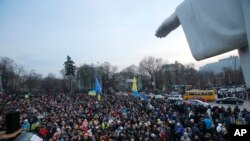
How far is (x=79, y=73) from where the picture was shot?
330ft

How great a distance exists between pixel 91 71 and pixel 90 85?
4.85m

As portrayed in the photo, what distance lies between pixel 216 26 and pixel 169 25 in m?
0.61

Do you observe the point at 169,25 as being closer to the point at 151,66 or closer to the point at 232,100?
the point at 232,100

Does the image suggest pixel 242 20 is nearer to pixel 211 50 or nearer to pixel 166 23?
pixel 211 50

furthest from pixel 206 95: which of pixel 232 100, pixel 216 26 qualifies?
pixel 216 26

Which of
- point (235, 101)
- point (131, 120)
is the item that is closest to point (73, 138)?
point (131, 120)

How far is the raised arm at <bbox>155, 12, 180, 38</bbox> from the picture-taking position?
2840 mm

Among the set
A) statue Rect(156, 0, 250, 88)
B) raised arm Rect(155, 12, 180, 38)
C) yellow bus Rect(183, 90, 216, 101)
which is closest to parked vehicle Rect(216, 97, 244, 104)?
yellow bus Rect(183, 90, 216, 101)

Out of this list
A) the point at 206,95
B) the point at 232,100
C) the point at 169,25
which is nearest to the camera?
the point at 169,25

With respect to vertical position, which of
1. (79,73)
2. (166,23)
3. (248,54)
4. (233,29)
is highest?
(79,73)

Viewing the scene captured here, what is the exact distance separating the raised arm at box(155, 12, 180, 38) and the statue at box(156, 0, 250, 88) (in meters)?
0.05

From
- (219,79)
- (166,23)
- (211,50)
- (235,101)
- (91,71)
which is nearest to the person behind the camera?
A: (211,50)

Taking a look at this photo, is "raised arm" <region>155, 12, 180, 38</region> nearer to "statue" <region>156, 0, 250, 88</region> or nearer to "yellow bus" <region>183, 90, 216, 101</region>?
"statue" <region>156, 0, 250, 88</region>

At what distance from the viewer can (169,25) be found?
2873mm
